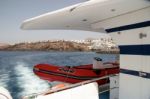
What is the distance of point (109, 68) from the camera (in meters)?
9.02

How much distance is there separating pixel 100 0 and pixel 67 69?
449 cm

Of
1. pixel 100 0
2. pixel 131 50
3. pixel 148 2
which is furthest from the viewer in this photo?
pixel 131 50

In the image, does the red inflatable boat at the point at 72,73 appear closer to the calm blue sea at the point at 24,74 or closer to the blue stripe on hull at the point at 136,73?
the calm blue sea at the point at 24,74

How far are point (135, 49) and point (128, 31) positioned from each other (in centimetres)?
53

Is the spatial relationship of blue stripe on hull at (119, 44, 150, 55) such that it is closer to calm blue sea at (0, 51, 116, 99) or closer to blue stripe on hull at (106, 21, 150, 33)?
blue stripe on hull at (106, 21, 150, 33)

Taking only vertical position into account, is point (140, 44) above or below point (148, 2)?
below

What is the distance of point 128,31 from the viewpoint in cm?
568

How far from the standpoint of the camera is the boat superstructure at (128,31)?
197 inches

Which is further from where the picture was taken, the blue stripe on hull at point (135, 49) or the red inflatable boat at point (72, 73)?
the red inflatable boat at point (72, 73)

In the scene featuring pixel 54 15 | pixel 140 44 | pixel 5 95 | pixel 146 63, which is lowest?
pixel 5 95

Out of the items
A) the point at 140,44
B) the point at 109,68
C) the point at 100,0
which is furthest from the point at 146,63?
the point at 109,68

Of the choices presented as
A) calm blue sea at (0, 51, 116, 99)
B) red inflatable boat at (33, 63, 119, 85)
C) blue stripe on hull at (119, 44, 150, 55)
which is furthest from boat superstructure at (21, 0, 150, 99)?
red inflatable boat at (33, 63, 119, 85)

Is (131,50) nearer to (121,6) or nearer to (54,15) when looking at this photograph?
(121,6)

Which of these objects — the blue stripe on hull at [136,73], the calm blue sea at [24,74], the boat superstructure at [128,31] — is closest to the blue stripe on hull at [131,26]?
the boat superstructure at [128,31]
